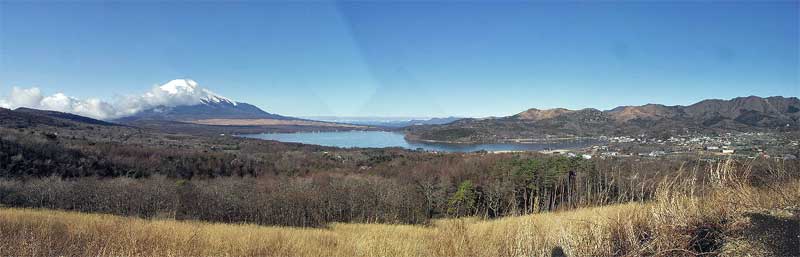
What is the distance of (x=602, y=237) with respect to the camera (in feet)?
12.8

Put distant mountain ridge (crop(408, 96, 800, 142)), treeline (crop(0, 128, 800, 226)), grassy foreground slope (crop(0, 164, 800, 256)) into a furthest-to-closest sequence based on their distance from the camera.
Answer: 1. distant mountain ridge (crop(408, 96, 800, 142))
2. treeline (crop(0, 128, 800, 226))
3. grassy foreground slope (crop(0, 164, 800, 256))

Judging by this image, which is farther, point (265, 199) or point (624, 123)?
point (624, 123)

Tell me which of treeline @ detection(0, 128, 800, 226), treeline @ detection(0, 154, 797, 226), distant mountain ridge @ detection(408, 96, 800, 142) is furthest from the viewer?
distant mountain ridge @ detection(408, 96, 800, 142)

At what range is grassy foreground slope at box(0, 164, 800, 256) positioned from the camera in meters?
3.70

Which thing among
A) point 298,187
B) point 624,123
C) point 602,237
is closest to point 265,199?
point 298,187

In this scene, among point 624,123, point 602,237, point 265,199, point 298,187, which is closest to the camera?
point 602,237

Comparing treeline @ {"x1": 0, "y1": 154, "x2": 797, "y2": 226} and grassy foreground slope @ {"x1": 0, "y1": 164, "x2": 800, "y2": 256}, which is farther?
treeline @ {"x1": 0, "y1": 154, "x2": 797, "y2": 226}

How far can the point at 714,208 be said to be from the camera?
460 cm

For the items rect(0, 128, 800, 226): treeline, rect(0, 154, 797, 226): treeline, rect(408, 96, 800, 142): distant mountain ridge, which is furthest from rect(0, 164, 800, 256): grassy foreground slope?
rect(408, 96, 800, 142): distant mountain ridge

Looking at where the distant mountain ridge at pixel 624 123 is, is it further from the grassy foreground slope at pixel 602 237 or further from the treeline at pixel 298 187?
the grassy foreground slope at pixel 602 237

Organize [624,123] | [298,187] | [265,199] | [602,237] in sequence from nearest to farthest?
[602,237]
[265,199]
[298,187]
[624,123]

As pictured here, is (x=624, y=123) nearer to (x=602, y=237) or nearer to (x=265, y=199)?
(x=265, y=199)

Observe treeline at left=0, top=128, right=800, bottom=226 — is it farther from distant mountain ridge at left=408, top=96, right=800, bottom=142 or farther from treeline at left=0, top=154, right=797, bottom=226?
distant mountain ridge at left=408, top=96, right=800, bottom=142

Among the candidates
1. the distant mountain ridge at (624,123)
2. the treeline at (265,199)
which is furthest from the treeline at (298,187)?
the distant mountain ridge at (624,123)
